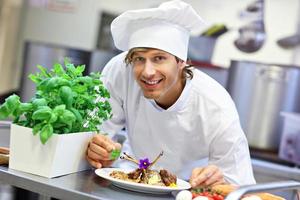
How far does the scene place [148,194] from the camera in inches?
41.6

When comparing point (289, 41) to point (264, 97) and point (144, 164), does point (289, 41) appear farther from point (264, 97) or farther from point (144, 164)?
point (144, 164)

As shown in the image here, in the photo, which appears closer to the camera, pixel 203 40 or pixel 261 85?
pixel 261 85

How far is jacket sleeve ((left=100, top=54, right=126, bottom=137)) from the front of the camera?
5.46ft

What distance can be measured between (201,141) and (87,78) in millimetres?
565

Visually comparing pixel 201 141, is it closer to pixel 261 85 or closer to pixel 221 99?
pixel 221 99

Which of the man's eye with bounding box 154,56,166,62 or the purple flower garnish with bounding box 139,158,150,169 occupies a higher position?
the man's eye with bounding box 154,56,166,62

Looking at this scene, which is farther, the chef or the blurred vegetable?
the chef

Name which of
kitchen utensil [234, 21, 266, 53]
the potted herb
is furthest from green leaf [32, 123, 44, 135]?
kitchen utensil [234, 21, 266, 53]

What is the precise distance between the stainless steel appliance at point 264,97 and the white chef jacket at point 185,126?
0.94 m

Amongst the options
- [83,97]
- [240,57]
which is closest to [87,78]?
[83,97]

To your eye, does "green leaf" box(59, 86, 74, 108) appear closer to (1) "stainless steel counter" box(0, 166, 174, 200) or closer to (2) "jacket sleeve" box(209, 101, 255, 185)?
(1) "stainless steel counter" box(0, 166, 174, 200)

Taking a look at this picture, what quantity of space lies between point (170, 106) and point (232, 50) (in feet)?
7.44

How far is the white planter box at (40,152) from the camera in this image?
1048 millimetres

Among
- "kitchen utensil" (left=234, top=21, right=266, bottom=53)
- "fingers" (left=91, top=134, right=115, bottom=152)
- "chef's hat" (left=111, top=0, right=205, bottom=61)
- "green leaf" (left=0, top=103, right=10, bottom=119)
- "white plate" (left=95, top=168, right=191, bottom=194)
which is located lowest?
"white plate" (left=95, top=168, right=191, bottom=194)
